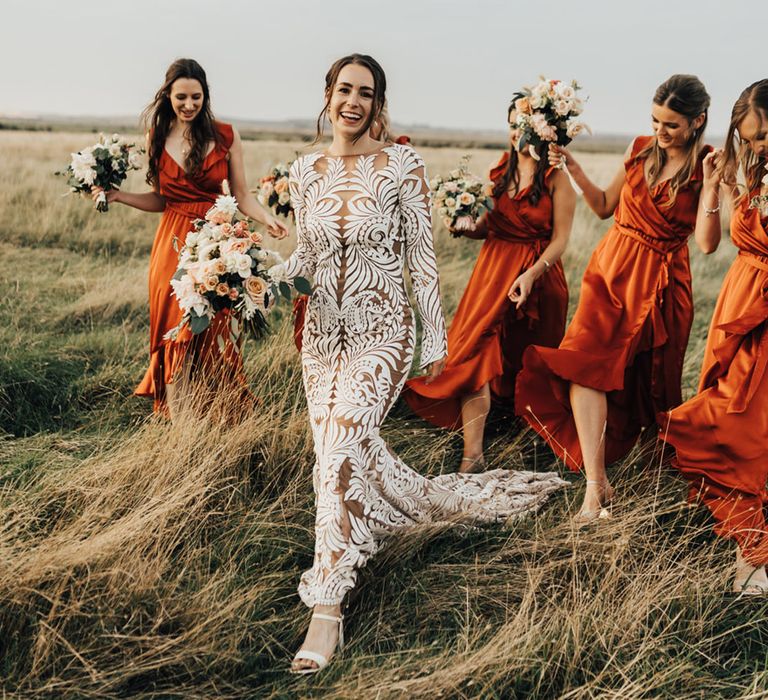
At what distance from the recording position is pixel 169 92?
18.5ft

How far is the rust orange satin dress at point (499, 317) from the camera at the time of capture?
18.1ft

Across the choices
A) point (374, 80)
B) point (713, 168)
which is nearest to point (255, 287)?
point (374, 80)

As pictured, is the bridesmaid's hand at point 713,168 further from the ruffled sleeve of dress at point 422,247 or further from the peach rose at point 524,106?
the ruffled sleeve of dress at point 422,247

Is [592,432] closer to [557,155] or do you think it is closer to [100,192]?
[557,155]

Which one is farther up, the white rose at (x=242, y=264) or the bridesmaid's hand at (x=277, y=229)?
the bridesmaid's hand at (x=277, y=229)

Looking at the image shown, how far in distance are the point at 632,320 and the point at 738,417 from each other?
927 mm

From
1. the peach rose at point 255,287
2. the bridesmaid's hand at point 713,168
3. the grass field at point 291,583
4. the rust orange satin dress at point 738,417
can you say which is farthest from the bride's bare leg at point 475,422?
the peach rose at point 255,287

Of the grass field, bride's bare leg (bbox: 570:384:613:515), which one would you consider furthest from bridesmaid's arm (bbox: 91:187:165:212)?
bride's bare leg (bbox: 570:384:613:515)

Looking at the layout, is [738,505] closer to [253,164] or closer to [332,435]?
[332,435]

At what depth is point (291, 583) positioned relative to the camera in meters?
3.98

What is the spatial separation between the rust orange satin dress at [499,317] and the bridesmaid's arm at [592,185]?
0.97 ft

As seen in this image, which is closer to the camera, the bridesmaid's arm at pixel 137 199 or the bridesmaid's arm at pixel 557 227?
the bridesmaid's arm at pixel 557 227

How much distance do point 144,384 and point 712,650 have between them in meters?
3.98

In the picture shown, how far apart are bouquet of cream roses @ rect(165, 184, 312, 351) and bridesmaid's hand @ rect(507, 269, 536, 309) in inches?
65.3
